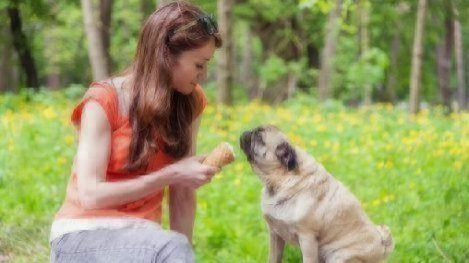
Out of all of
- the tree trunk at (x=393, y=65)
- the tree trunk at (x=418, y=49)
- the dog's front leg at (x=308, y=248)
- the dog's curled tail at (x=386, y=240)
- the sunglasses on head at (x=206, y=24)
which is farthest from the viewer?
the tree trunk at (x=393, y=65)

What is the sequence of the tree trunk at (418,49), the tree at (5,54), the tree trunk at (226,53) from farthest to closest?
the tree at (5,54) → the tree trunk at (418,49) → the tree trunk at (226,53)

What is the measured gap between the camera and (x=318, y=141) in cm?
953

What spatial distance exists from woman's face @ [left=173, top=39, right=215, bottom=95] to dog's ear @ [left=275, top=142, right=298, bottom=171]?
949mm

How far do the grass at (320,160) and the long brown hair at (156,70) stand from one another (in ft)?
6.42

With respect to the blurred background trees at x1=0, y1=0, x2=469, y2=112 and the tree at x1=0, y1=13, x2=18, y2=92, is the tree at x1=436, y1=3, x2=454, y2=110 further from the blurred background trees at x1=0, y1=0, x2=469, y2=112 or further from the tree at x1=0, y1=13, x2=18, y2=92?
the tree at x1=0, y1=13, x2=18, y2=92

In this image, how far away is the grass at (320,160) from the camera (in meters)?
5.66

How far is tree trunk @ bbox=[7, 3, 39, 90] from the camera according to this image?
1830 cm

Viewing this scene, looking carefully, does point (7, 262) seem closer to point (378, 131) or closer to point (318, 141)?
point (318, 141)

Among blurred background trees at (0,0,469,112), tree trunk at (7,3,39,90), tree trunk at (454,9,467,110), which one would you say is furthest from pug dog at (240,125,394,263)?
tree trunk at (454,9,467,110)

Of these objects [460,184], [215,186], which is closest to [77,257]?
[215,186]

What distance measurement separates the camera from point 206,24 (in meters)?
3.30

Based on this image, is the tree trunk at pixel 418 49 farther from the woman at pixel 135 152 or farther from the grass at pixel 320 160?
the woman at pixel 135 152

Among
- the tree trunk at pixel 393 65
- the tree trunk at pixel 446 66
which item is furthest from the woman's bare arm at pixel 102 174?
the tree trunk at pixel 393 65

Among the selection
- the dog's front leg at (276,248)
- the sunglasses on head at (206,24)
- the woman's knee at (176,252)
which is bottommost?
the dog's front leg at (276,248)
